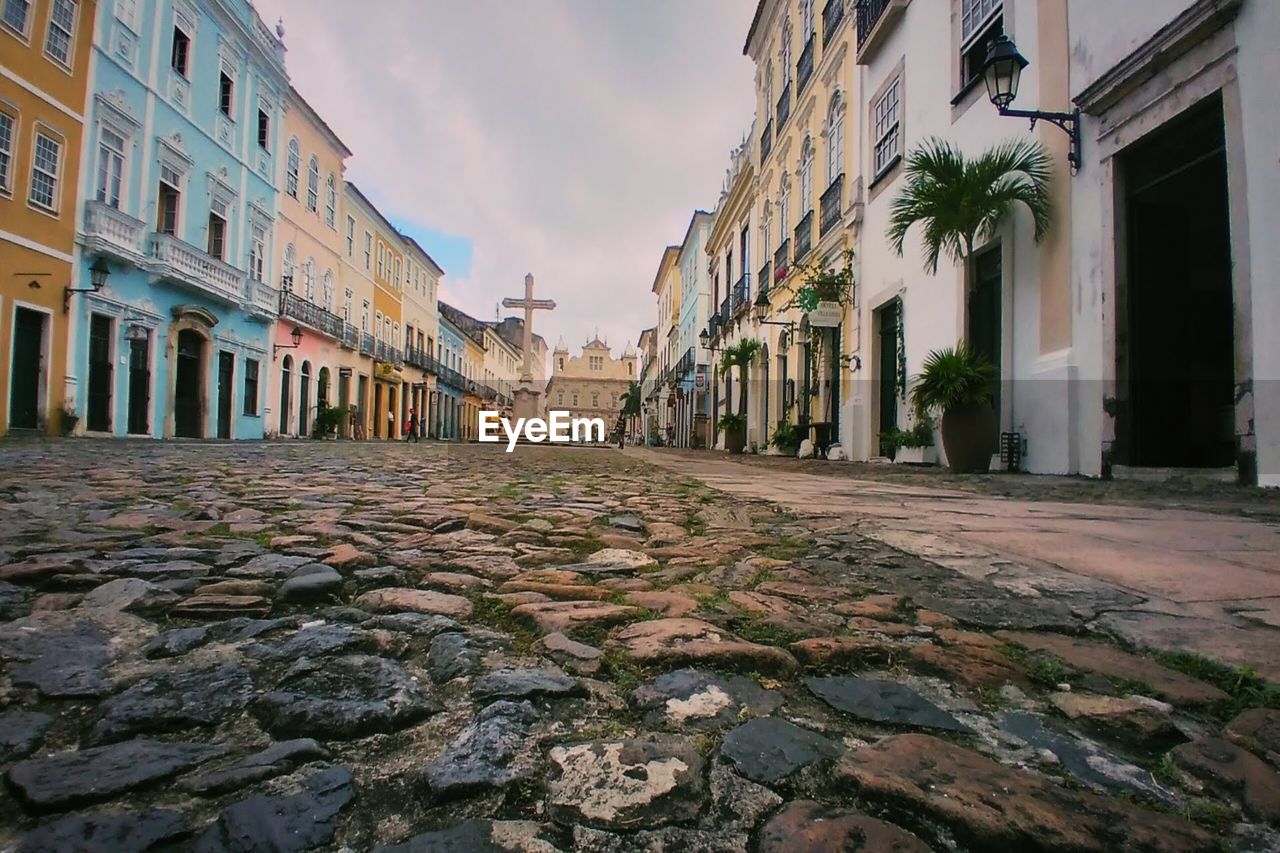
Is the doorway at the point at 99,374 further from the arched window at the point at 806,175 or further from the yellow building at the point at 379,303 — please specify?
the arched window at the point at 806,175

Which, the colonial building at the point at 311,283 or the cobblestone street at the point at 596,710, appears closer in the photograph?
the cobblestone street at the point at 596,710

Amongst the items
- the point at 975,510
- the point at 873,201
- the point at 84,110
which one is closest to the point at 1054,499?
the point at 975,510

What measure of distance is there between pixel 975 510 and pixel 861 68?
1015cm

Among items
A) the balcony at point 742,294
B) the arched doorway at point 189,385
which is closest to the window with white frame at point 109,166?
the arched doorway at point 189,385

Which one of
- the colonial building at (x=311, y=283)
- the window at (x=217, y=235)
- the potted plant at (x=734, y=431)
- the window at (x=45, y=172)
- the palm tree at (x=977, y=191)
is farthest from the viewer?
the colonial building at (x=311, y=283)

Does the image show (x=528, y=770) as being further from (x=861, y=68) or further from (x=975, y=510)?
(x=861, y=68)

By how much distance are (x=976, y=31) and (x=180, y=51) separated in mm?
16923

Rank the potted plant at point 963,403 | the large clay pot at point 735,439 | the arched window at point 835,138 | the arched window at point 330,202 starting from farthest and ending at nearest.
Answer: the arched window at point 330,202
the large clay pot at point 735,439
the arched window at point 835,138
the potted plant at point 963,403

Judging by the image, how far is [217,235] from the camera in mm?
18422

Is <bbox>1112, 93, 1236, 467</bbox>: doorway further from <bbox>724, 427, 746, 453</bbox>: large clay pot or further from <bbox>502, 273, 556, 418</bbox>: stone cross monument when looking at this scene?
<bbox>502, 273, 556, 418</bbox>: stone cross monument

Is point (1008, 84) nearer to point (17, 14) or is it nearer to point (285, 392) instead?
point (17, 14)

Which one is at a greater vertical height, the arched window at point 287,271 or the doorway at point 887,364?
the arched window at point 287,271

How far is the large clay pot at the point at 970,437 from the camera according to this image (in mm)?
6523

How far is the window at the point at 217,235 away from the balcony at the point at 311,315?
9.77 feet
